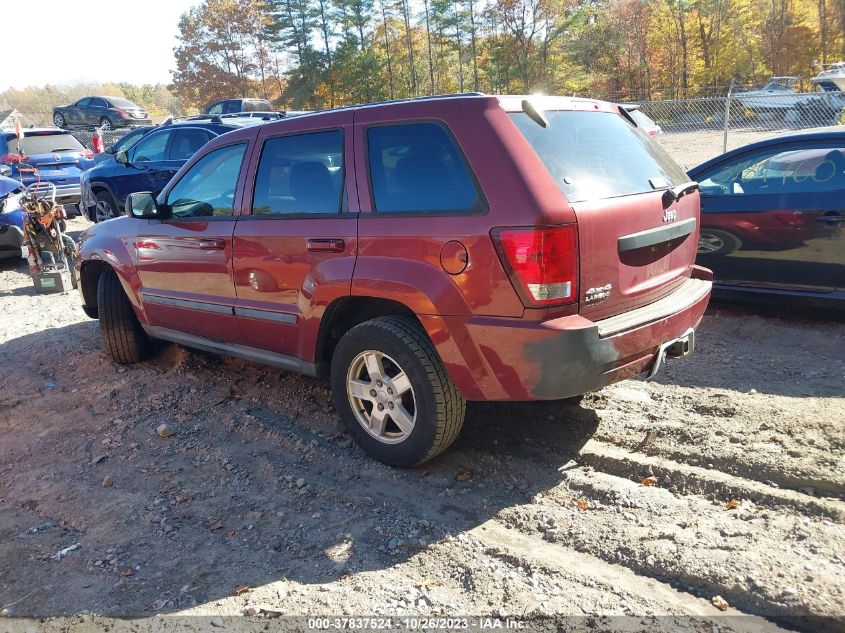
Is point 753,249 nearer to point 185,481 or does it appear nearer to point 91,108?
point 185,481

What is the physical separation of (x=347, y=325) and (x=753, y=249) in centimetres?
386

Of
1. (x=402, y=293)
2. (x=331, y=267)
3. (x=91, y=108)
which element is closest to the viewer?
(x=402, y=293)

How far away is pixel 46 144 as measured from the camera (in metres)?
13.4

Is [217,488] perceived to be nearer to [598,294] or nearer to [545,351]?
[545,351]

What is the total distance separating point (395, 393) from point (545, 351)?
938 millimetres

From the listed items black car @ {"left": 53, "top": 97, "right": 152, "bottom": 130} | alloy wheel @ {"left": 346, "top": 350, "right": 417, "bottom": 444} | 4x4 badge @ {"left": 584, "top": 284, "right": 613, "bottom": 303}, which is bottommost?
alloy wheel @ {"left": 346, "top": 350, "right": 417, "bottom": 444}

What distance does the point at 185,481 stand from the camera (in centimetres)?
366

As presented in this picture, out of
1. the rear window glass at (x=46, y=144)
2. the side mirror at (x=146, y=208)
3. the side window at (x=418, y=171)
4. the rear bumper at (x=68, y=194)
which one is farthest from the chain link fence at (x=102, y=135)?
the side window at (x=418, y=171)

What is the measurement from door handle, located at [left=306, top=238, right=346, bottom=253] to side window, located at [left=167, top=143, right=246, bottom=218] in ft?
3.08

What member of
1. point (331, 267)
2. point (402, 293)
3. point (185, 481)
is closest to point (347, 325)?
point (331, 267)

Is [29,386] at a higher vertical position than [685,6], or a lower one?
lower

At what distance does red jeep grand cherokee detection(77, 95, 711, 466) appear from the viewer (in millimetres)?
2934

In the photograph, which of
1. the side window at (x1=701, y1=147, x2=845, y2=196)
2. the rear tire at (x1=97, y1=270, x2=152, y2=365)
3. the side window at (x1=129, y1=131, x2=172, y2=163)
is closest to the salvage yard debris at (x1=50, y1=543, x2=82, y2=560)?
the rear tire at (x1=97, y1=270, x2=152, y2=365)

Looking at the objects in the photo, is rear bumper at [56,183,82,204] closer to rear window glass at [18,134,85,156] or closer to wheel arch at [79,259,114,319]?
rear window glass at [18,134,85,156]
